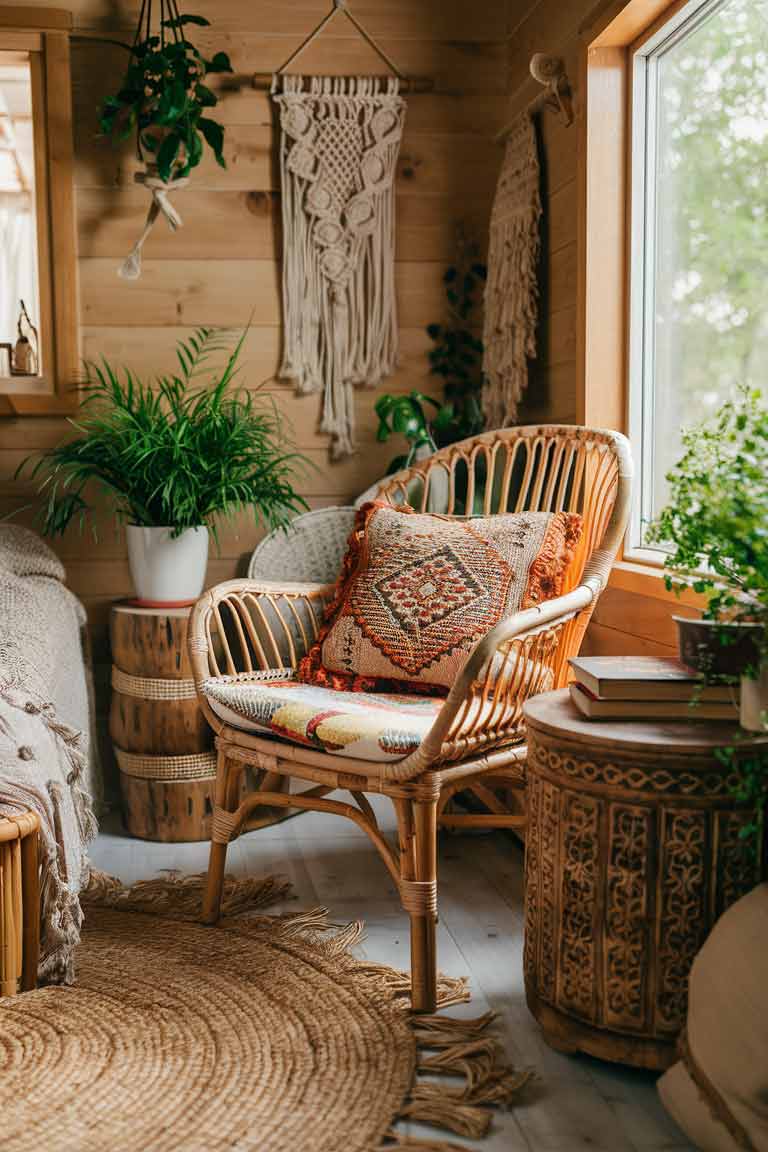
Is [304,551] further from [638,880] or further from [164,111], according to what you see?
[638,880]

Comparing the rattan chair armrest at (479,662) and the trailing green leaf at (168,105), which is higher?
the trailing green leaf at (168,105)

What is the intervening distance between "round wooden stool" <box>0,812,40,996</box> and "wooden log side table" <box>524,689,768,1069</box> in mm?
731

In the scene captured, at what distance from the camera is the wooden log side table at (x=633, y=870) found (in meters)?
1.43

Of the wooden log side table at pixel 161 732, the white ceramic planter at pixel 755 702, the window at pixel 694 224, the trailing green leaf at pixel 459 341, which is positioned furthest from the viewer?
the trailing green leaf at pixel 459 341

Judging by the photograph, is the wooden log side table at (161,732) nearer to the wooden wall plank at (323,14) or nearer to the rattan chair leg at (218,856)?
the rattan chair leg at (218,856)

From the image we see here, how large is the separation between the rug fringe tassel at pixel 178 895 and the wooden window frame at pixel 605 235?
967mm

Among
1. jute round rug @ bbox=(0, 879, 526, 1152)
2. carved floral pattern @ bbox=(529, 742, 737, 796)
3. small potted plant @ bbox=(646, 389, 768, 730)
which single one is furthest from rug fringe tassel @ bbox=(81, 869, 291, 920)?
small potted plant @ bbox=(646, 389, 768, 730)

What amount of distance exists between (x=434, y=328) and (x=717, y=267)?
1151 mm

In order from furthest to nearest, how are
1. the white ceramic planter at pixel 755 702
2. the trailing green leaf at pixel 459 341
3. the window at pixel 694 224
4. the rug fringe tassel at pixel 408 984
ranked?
the trailing green leaf at pixel 459 341 < the window at pixel 694 224 < the rug fringe tassel at pixel 408 984 < the white ceramic planter at pixel 755 702

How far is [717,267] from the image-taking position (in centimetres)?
208

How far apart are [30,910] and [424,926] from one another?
1.92 ft

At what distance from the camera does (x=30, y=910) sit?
1572 mm

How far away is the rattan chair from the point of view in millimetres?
1703

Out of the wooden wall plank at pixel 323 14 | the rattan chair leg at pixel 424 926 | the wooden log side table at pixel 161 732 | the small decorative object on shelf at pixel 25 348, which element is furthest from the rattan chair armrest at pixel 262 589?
the wooden wall plank at pixel 323 14
